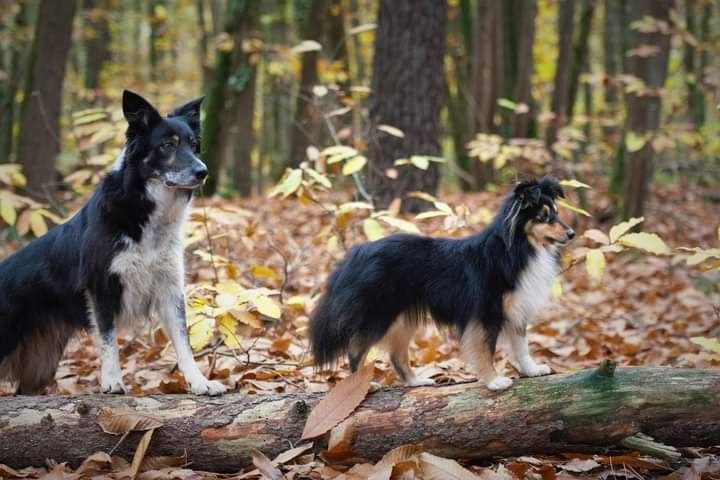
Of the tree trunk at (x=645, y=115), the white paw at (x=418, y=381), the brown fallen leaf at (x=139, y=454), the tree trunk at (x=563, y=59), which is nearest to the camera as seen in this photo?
the brown fallen leaf at (x=139, y=454)

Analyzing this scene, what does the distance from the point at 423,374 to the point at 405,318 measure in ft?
2.45

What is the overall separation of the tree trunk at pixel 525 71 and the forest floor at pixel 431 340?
5.95 metres

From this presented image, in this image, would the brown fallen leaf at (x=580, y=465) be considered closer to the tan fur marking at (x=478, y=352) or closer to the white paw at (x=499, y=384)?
the white paw at (x=499, y=384)

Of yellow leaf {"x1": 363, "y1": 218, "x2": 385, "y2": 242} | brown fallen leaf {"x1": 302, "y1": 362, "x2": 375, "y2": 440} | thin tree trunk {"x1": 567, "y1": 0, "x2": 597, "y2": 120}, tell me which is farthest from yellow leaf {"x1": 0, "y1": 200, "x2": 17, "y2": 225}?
thin tree trunk {"x1": 567, "y1": 0, "x2": 597, "y2": 120}

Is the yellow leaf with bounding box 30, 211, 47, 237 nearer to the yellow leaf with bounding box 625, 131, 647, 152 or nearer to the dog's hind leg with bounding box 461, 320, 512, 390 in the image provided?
the dog's hind leg with bounding box 461, 320, 512, 390

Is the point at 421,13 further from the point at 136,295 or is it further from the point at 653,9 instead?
the point at 136,295

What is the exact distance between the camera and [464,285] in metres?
4.32

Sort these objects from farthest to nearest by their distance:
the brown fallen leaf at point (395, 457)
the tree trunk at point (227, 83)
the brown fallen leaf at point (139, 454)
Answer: the tree trunk at point (227, 83) → the brown fallen leaf at point (139, 454) → the brown fallen leaf at point (395, 457)

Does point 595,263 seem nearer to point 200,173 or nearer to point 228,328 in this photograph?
point 228,328

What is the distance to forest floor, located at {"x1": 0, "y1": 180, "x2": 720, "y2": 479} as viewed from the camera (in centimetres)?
362

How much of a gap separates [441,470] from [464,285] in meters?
1.37

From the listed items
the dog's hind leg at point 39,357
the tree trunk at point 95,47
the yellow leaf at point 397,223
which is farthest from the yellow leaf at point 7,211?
the tree trunk at point 95,47

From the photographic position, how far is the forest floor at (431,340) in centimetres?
362

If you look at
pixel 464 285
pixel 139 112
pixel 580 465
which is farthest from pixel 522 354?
pixel 139 112
